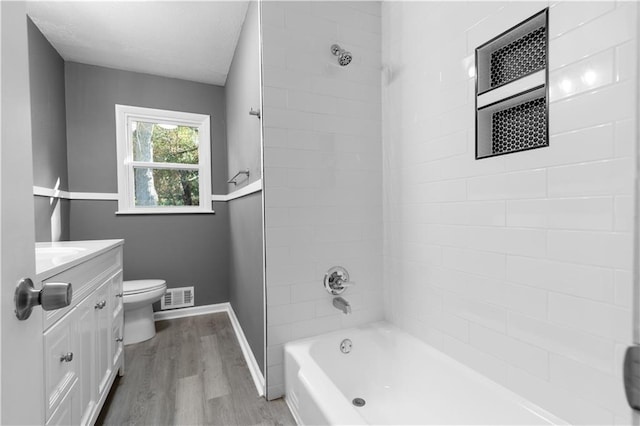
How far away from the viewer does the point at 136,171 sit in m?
2.93

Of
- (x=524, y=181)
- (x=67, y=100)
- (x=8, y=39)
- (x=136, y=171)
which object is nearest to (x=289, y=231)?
(x=524, y=181)

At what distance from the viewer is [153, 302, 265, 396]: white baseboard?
5.84 feet

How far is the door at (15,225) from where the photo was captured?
41cm

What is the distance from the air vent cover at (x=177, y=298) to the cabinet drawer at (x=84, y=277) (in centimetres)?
126

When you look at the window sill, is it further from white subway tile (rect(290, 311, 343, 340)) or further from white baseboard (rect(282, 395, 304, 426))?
white baseboard (rect(282, 395, 304, 426))

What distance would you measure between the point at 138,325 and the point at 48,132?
1.66 m

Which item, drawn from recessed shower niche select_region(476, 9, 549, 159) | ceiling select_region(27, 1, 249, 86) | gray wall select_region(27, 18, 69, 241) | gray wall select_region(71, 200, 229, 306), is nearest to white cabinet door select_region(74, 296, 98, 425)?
gray wall select_region(27, 18, 69, 241)

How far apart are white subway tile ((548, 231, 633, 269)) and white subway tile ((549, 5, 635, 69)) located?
0.55 meters

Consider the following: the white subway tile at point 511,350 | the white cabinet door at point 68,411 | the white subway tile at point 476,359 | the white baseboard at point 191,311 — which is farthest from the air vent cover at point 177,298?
the white subway tile at point 511,350

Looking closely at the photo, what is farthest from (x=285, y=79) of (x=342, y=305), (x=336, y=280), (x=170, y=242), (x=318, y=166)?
(x=170, y=242)

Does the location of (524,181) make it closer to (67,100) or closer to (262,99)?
(262,99)

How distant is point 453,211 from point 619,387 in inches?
30.1

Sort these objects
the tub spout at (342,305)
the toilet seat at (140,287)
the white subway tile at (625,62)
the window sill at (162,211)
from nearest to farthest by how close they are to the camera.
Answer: the white subway tile at (625,62) < the tub spout at (342,305) < the toilet seat at (140,287) < the window sill at (162,211)

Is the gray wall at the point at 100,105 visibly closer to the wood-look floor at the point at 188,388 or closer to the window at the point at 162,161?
the window at the point at 162,161
